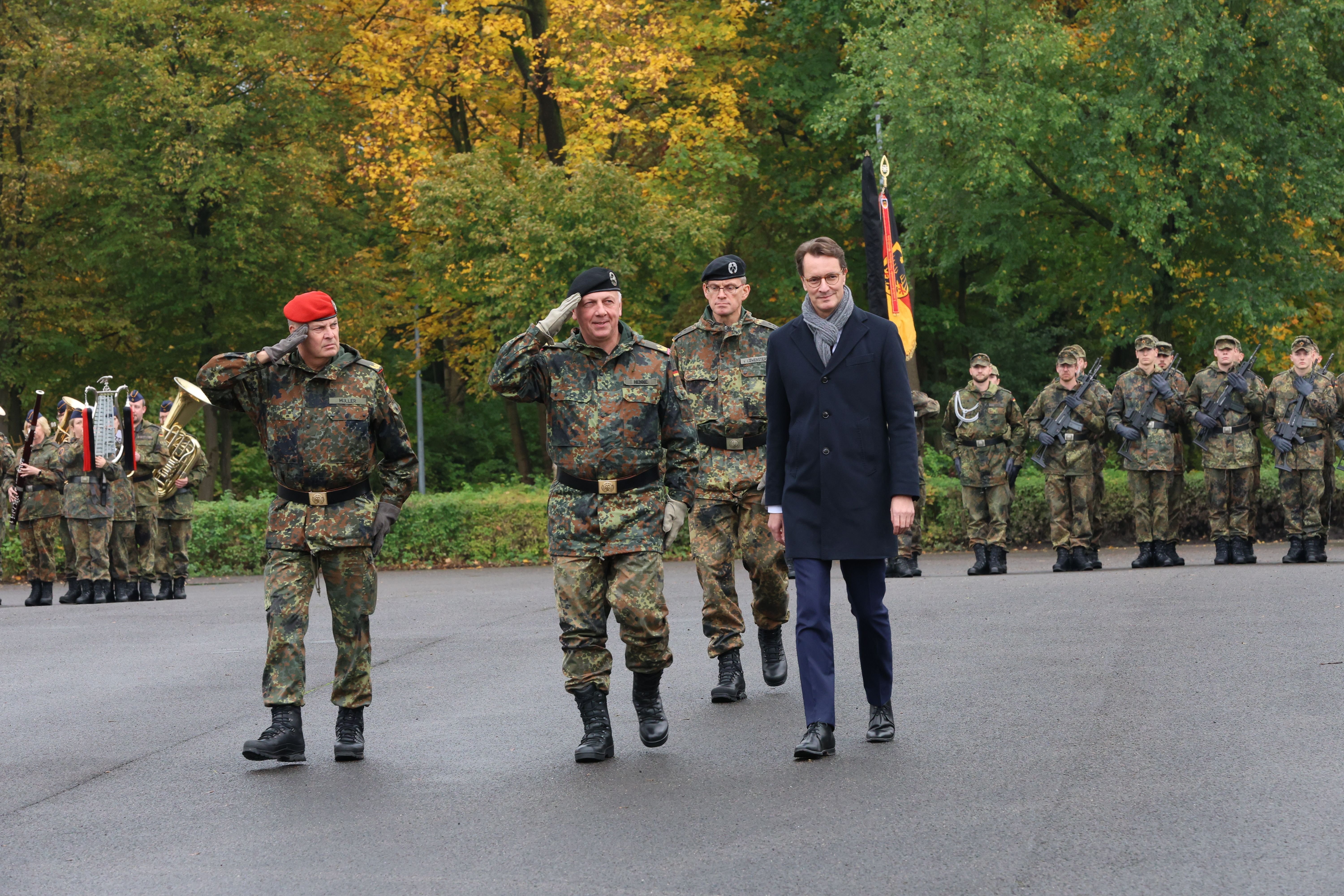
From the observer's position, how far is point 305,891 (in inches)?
209

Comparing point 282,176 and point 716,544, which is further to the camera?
point 282,176

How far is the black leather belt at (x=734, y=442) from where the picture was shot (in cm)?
897

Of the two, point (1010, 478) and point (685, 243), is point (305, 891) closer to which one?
point (1010, 478)

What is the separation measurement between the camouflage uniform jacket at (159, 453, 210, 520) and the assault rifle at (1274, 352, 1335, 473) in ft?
39.1

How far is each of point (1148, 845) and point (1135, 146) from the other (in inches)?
805

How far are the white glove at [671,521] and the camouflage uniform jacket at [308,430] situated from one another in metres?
1.28

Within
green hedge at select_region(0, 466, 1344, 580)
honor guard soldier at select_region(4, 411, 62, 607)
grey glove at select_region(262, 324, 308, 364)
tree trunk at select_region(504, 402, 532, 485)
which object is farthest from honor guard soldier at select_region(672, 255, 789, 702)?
tree trunk at select_region(504, 402, 532, 485)

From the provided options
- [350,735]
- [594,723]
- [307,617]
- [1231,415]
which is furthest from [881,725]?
[1231,415]

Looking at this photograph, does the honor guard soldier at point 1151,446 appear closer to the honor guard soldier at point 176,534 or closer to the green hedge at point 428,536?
the green hedge at point 428,536

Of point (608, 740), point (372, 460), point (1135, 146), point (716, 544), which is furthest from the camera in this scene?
point (1135, 146)

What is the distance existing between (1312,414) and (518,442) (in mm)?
21862

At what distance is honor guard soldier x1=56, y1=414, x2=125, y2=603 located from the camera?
60.5ft

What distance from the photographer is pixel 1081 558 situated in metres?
16.9

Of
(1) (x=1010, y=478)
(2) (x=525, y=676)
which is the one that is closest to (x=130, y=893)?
(2) (x=525, y=676)
